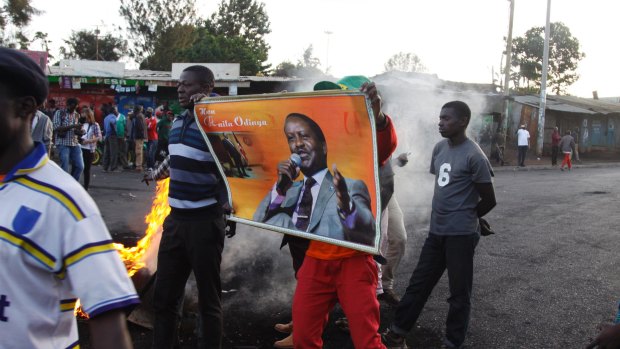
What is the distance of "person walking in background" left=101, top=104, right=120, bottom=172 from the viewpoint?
13953mm

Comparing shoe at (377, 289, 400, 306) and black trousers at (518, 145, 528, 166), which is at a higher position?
black trousers at (518, 145, 528, 166)

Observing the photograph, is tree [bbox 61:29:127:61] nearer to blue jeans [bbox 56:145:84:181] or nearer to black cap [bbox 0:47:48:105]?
blue jeans [bbox 56:145:84:181]

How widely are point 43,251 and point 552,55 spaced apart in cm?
5247

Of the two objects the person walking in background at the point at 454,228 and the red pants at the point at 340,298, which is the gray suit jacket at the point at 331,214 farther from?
the person walking in background at the point at 454,228

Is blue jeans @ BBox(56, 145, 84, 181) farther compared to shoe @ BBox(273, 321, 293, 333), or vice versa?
blue jeans @ BBox(56, 145, 84, 181)

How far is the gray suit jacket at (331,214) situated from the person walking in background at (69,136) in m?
7.09

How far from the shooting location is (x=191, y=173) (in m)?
3.25

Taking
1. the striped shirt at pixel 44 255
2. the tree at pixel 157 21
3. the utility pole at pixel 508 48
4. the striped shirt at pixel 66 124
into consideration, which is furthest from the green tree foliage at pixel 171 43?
the striped shirt at pixel 44 255

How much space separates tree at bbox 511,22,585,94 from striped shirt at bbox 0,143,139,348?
49594 mm

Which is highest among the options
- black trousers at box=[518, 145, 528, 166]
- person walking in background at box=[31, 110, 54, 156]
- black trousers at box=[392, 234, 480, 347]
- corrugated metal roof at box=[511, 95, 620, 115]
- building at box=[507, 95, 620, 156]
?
corrugated metal roof at box=[511, 95, 620, 115]

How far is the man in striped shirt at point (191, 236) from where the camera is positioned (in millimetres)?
3199

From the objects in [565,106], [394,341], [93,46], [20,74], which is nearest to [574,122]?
[565,106]

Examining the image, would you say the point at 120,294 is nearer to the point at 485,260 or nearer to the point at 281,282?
the point at 281,282

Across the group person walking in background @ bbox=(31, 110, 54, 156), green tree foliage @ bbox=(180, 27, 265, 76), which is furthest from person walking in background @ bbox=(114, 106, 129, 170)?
green tree foliage @ bbox=(180, 27, 265, 76)
